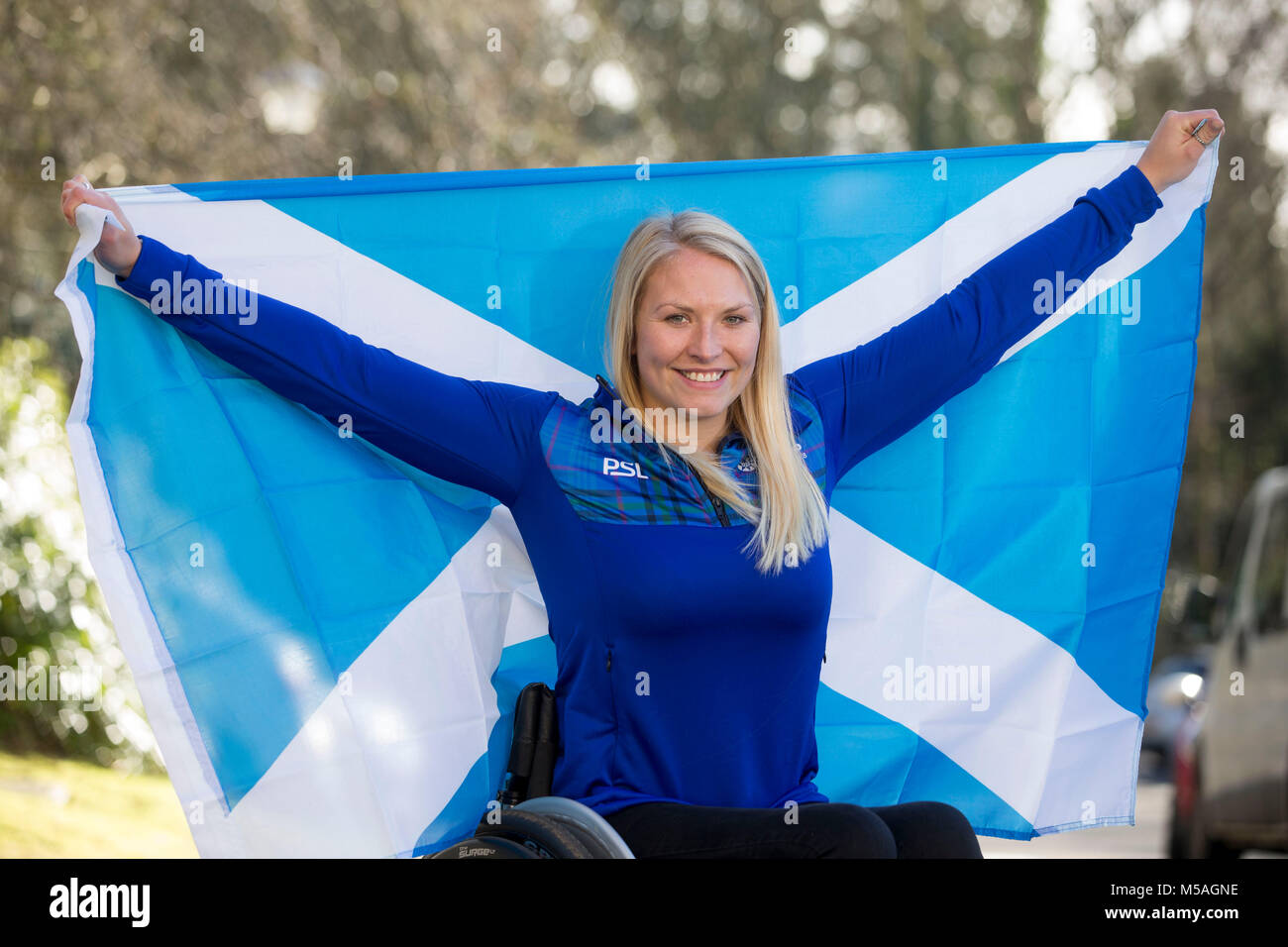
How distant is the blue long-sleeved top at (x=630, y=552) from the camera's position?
2.96 m

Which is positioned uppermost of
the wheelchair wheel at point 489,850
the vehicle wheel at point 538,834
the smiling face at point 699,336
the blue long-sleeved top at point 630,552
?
the smiling face at point 699,336

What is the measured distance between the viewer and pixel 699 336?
10.5 feet

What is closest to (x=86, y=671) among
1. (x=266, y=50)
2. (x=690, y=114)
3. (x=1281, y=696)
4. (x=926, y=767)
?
(x=266, y=50)

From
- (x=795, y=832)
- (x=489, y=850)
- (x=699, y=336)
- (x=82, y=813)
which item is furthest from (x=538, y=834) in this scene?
(x=82, y=813)

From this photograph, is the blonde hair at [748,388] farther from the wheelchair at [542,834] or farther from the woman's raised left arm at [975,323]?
the wheelchair at [542,834]

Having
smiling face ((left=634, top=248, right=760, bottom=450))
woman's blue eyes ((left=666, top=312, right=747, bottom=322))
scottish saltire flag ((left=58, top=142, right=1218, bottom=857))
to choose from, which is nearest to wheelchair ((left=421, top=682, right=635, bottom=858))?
scottish saltire flag ((left=58, top=142, right=1218, bottom=857))

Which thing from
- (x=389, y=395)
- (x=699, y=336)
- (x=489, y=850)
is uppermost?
(x=699, y=336)

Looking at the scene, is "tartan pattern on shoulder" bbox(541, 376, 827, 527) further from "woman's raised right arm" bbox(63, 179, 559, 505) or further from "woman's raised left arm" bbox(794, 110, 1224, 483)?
"woman's raised left arm" bbox(794, 110, 1224, 483)

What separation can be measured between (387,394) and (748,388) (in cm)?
84

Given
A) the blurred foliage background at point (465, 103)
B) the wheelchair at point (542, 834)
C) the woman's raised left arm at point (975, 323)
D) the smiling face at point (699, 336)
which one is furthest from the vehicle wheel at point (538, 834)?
the blurred foliage background at point (465, 103)

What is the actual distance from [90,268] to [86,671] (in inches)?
202

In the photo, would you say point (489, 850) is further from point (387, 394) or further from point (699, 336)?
point (699, 336)

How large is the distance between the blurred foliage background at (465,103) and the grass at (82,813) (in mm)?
A: 361

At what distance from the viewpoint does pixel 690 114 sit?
15.9 metres
